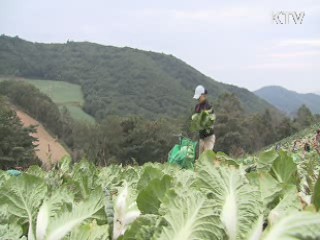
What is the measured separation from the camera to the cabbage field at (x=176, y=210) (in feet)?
3.49

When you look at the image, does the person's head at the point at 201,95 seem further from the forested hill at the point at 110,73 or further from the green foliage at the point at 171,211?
the forested hill at the point at 110,73

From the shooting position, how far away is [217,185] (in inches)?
50.5

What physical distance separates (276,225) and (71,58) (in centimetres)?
16290

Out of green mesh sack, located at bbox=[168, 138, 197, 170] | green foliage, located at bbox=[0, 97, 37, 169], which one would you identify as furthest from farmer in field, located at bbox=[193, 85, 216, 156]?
green foliage, located at bbox=[0, 97, 37, 169]

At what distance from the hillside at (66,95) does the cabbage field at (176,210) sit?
10860cm

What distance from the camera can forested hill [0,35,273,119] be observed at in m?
126

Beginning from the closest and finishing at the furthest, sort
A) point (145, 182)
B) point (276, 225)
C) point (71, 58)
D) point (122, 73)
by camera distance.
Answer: point (276, 225) → point (145, 182) → point (122, 73) → point (71, 58)

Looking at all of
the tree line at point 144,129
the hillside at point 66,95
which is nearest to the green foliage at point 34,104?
the tree line at point 144,129

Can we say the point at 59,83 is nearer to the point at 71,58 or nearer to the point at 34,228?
the point at 71,58

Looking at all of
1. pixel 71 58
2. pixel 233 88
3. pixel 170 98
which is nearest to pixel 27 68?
pixel 71 58

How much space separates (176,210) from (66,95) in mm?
127247

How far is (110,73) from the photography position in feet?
483

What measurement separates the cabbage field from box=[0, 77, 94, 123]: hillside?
4276 inches

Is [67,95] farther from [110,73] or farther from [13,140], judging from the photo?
[13,140]
